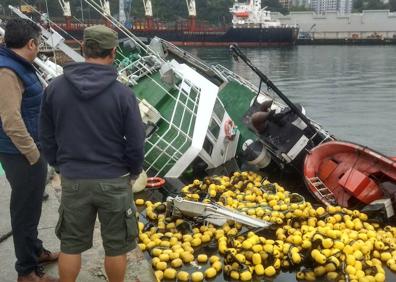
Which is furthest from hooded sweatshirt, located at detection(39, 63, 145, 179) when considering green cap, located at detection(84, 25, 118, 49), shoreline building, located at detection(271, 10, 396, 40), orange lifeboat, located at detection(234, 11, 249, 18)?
shoreline building, located at detection(271, 10, 396, 40)

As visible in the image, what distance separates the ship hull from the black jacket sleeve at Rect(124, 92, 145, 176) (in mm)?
69193

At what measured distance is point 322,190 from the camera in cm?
795

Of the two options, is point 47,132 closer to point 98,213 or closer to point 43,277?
point 98,213

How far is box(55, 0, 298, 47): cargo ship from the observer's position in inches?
2862

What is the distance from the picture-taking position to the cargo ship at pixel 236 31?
7269cm

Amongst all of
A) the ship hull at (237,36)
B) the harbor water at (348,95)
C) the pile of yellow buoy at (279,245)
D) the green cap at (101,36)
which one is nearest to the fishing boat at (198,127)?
the pile of yellow buoy at (279,245)

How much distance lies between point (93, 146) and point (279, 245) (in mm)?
3271

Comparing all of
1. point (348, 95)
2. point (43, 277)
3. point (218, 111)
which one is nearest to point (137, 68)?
point (218, 111)

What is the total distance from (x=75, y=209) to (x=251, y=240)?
2899mm

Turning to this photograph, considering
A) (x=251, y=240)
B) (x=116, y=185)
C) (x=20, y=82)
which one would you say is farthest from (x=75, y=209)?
(x=251, y=240)

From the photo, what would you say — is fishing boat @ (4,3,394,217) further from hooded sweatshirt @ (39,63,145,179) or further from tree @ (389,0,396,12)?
tree @ (389,0,396,12)

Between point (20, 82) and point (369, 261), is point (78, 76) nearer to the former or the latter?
point (20, 82)

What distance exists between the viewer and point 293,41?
241 ft

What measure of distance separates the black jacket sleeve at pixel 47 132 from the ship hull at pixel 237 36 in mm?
69027
